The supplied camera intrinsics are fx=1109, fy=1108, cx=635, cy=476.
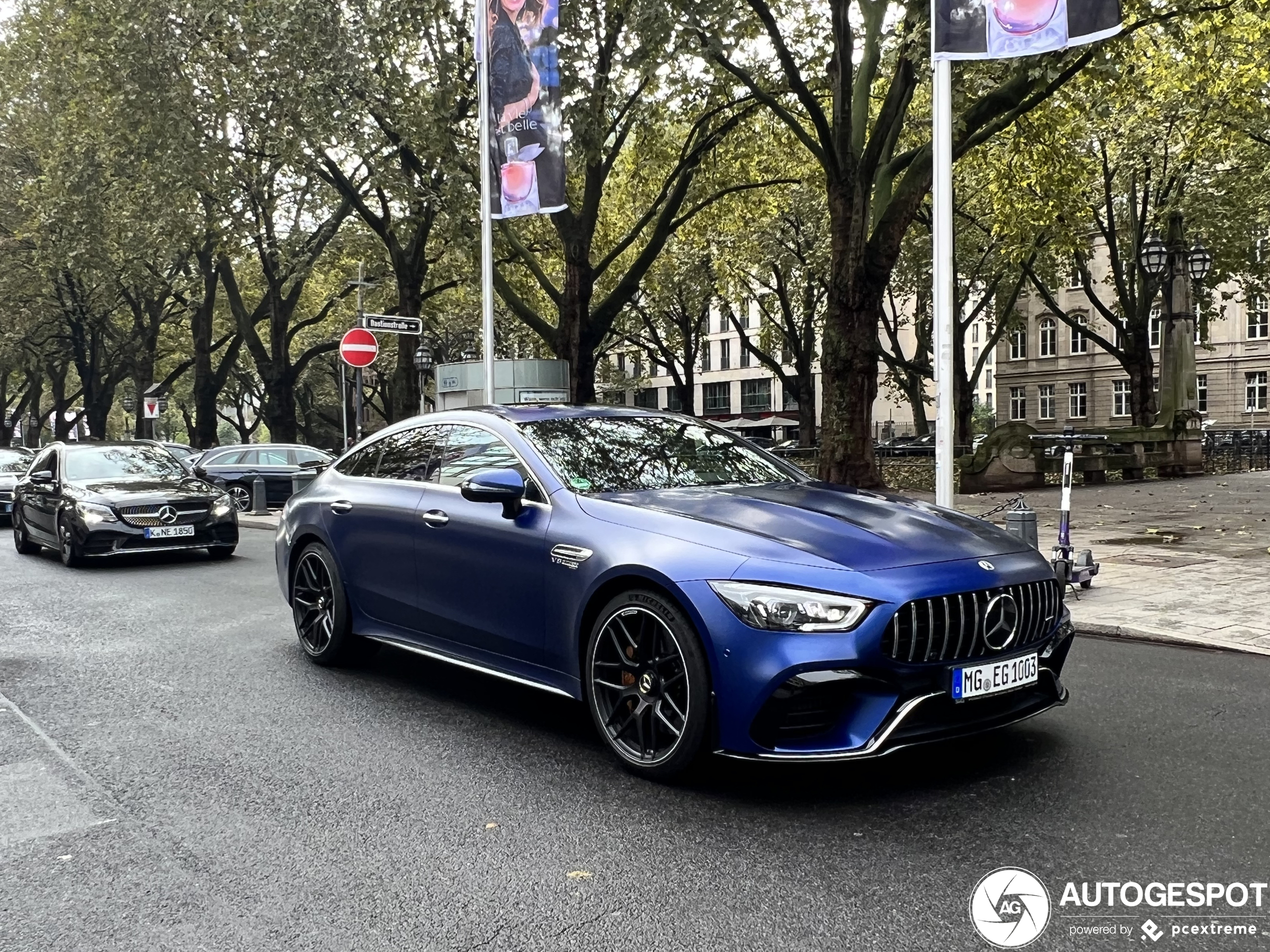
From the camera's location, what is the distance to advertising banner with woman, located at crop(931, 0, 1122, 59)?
8867mm

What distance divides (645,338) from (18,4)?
83.0 ft

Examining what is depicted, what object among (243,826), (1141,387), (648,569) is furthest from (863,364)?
(1141,387)

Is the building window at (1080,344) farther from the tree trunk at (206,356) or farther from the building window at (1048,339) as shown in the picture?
the tree trunk at (206,356)

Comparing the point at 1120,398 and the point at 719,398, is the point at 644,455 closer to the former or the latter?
the point at 1120,398

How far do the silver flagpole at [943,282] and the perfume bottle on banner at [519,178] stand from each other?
5890 millimetres

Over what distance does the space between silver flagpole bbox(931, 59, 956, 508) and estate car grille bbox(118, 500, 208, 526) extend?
794cm

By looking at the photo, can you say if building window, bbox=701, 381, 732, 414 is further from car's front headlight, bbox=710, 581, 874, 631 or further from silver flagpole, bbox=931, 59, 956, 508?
car's front headlight, bbox=710, 581, 874, 631

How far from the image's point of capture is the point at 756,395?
7906 cm

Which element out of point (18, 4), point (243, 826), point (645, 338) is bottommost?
point (243, 826)

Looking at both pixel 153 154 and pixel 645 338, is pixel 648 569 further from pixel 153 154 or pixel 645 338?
pixel 645 338

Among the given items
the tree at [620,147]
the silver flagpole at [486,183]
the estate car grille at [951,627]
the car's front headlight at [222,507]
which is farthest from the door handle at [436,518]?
the tree at [620,147]

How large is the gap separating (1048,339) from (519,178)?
53.3 m

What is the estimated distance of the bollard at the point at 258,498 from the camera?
20062 mm

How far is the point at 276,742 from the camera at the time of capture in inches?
193
